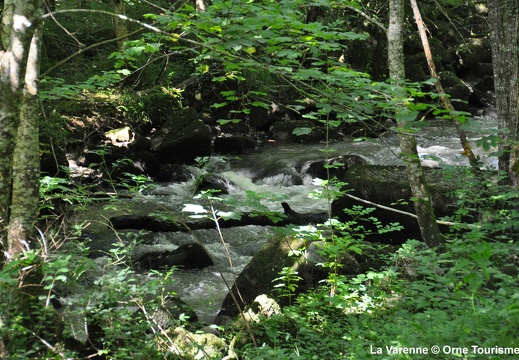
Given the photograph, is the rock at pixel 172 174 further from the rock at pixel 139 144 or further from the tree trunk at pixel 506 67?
the tree trunk at pixel 506 67

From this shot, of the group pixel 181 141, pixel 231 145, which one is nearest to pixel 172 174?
pixel 181 141

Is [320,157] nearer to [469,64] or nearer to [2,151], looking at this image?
[2,151]

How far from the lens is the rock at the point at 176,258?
7.71 metres

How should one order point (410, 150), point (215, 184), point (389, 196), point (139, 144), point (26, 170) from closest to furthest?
point (26, 170), point (410, 150), point (389, 196), point (215, 184), point (139, 144)

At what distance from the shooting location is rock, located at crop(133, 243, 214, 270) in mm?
7711

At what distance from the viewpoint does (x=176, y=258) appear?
7785 millimetres

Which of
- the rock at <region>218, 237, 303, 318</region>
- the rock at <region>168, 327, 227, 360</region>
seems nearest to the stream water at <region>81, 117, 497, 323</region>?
the rock at <region>218, 237, 303, 318</region>

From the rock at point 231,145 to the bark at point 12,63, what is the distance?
10970mm

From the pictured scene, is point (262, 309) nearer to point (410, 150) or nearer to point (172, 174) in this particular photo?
point (410, 150)

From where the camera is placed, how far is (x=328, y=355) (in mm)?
3916

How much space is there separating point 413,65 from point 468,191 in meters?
14.5

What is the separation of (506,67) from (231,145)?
29.1 ft

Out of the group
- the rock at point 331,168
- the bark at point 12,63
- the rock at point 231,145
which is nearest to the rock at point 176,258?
the bark at point 12,63

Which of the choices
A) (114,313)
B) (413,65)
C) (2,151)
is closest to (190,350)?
(114,313)
